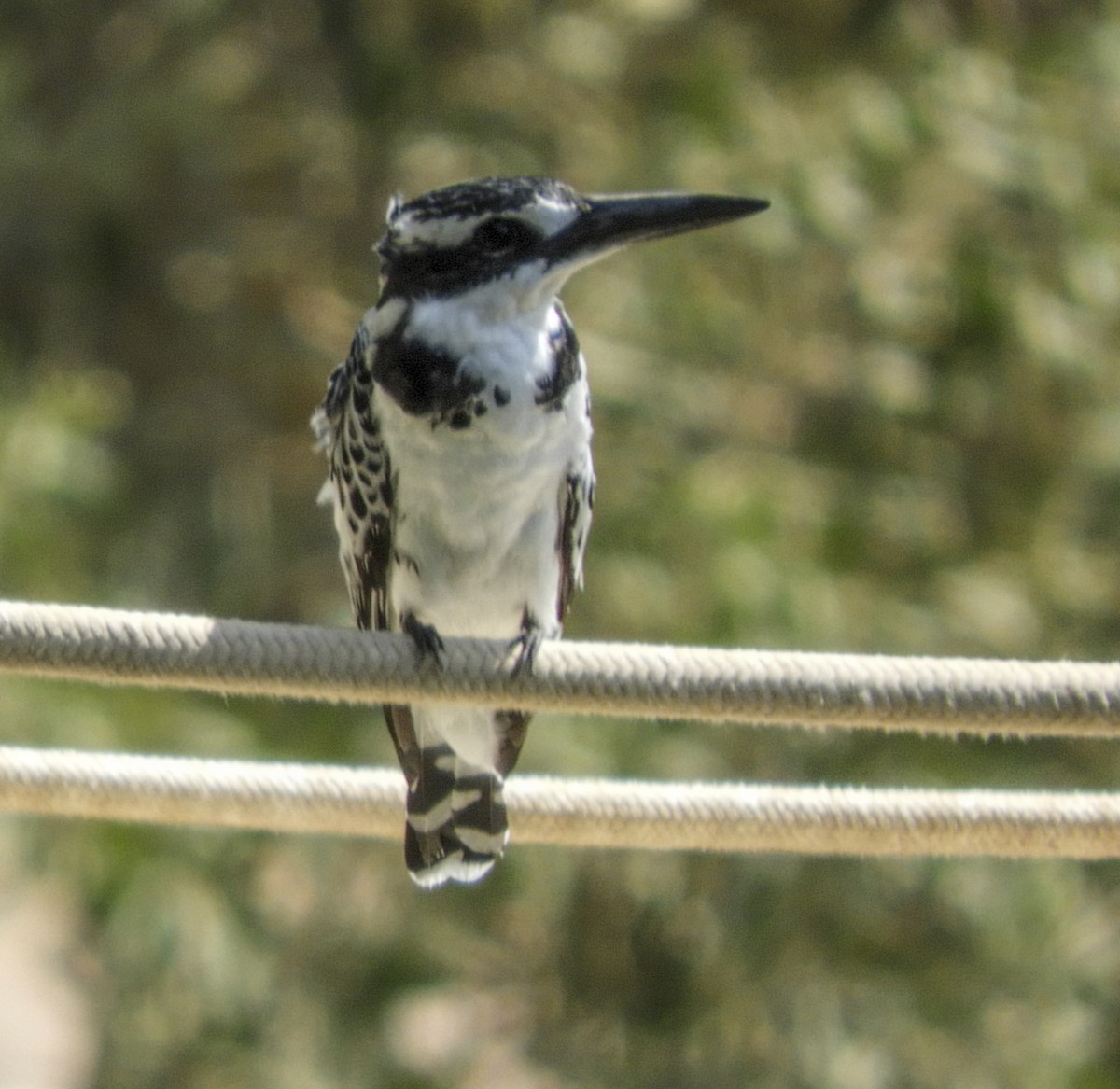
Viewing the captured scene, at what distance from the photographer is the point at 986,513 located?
3.82 m

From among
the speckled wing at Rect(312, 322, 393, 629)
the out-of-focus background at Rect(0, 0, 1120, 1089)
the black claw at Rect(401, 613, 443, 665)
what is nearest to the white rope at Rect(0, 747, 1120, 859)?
the black claw at Rect(401, 613, 443, 665)

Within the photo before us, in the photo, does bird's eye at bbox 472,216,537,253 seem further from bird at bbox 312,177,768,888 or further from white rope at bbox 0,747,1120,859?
white rope at bbox 0,747,1120,859

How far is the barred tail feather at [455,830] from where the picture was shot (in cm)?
185

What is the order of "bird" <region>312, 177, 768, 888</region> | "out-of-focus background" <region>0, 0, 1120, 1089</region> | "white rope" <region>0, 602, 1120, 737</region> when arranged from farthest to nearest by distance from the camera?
"out-of-focus background" <region>0, 0, 1120, 1089</region>, "bird" <region>312, 177, 768, 888</region>, "white rope" <region>0, 602, 1120, 737</region>

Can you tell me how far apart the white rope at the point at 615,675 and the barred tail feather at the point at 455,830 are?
61cm

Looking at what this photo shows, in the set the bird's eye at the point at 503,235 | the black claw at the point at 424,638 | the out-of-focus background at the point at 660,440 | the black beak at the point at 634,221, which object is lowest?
the out-of-focus background at the point at 660,440

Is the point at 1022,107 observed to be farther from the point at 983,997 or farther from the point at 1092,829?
the point at 1092,829

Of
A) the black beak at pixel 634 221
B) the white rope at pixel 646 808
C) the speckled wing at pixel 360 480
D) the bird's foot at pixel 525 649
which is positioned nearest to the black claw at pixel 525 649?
the bird's foot at pixel 525 649

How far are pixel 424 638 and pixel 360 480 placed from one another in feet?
1.11

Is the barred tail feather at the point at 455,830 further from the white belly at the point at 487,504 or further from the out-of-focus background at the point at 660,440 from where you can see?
the out-of-focus background at the point at 660,440

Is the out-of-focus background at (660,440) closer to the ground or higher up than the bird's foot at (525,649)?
closer to the ground

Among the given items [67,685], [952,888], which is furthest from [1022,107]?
[67,685]

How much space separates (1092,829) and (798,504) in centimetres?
197

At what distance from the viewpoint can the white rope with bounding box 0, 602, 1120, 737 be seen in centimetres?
113
